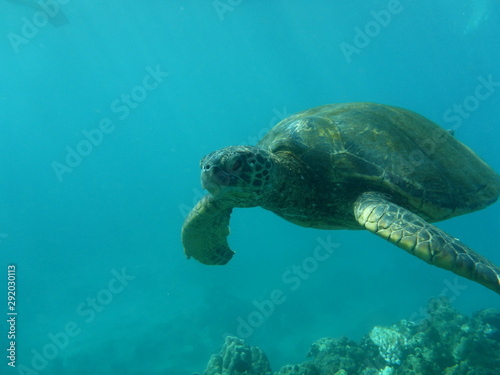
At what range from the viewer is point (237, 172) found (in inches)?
130

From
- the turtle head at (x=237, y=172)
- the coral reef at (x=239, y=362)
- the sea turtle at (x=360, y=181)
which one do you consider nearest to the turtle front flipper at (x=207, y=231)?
the sea turtle at (x=360, y=181)

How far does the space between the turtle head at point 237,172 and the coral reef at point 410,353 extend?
5697 millimetres

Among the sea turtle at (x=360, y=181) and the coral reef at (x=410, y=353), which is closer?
the sea turtle at (x=360, y=181)

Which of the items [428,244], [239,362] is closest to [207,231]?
[428,244]

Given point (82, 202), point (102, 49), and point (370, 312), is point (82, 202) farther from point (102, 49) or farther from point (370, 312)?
point (370, 312)

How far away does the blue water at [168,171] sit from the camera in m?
22.7

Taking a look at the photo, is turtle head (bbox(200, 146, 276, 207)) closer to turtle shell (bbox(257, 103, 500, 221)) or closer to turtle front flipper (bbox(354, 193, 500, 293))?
turtle shell (bbox(257, 103, 500, 221))

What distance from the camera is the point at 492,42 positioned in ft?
193

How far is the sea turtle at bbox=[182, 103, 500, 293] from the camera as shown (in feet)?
10.6

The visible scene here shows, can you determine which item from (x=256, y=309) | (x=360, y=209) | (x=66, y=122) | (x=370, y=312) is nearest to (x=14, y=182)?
(x=66, y=122)

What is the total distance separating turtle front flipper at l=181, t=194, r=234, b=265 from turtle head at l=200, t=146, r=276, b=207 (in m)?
0.85

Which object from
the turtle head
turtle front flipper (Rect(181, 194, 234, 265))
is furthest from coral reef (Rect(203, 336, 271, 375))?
the turtle head

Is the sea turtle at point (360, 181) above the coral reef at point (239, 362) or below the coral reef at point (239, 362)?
above

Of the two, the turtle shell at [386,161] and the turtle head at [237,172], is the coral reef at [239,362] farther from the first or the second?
the turtle head at [237,172]
